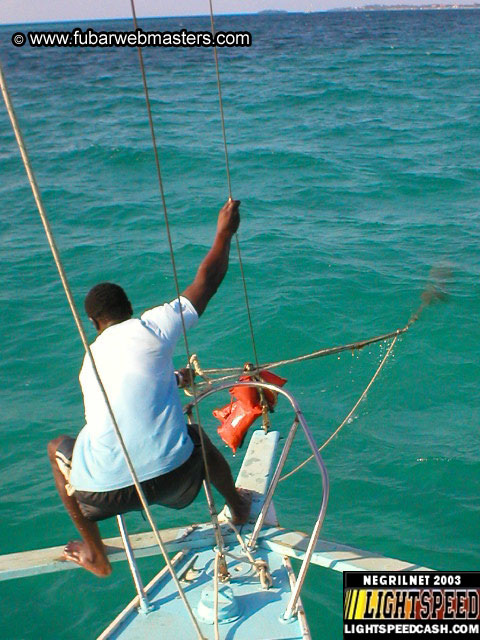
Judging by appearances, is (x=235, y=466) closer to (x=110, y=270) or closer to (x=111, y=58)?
(x=110, y=270)

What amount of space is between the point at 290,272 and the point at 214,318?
66.0 inches

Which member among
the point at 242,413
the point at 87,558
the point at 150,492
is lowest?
the point at 87,558

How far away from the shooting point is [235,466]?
6.35 m

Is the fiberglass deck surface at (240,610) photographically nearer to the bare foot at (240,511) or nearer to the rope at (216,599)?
the rope at (216,599)

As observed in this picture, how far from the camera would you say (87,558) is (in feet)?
12.2

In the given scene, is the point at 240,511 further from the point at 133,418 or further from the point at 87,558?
the point at 133,418

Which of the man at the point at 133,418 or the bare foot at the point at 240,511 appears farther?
the bare foot at the point at 240,511

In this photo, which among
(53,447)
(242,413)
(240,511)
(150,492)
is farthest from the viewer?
(242,413)

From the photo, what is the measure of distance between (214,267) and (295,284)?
6713 millimetres

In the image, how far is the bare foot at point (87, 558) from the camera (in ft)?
12.2

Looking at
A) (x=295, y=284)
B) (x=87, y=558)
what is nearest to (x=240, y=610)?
(x=87, y=558)

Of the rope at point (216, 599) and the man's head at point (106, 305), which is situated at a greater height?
the man's head at point (106, 305)

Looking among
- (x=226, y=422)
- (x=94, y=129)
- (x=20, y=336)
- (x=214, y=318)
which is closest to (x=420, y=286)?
(x=214, y=318)

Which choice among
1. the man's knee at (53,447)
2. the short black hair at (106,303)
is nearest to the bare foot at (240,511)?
the man's knee at (53,447)
